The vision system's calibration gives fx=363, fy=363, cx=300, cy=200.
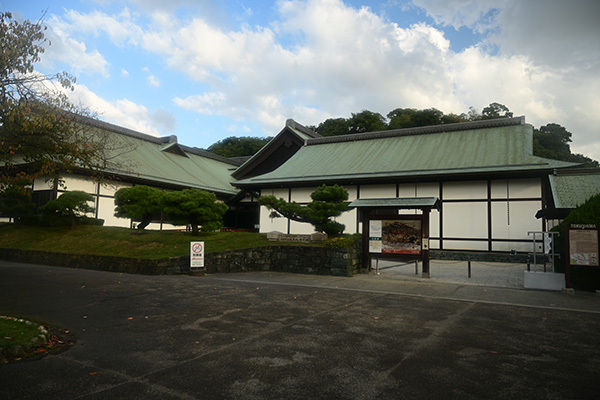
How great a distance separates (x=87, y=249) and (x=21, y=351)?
38.4 ft

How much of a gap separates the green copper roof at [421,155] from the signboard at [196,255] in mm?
10670

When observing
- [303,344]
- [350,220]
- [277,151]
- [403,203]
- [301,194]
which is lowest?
[303,344]

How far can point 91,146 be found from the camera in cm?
858

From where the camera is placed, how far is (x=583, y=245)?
10.1 meters

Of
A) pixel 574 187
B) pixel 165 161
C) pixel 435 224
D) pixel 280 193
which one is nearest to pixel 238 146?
pixel 165 161

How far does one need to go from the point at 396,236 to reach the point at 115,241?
38.1 feet

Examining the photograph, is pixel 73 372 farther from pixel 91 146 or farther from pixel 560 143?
pixel 560 143

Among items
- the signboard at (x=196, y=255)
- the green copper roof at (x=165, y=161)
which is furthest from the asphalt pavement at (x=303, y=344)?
the green copper roof at (x=165, y=161)

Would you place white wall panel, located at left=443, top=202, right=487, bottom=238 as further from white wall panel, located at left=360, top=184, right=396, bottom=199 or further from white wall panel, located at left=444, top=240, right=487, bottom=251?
white wall panel, located at left=360, top=184, right=396, bottom=199

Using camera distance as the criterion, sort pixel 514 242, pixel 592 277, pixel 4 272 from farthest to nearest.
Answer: pixel 514 242 < pixel 4 272 < pixel 592 277

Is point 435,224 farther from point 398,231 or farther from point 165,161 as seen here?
point 165,161

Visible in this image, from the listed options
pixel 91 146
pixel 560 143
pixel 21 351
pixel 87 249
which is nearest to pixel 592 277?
pixel 21 351

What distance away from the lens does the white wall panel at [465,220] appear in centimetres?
1845

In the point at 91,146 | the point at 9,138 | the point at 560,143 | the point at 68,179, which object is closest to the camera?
the point at 9,138
